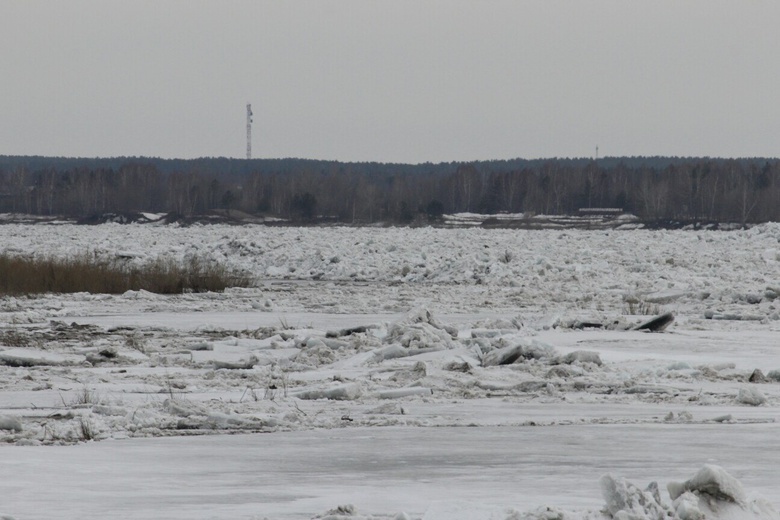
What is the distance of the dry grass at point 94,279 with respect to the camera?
19.5 meters

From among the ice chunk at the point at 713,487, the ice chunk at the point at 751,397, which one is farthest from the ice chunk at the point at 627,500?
the ice chunk at the point at 751,397

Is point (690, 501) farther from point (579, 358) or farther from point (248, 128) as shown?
point (248, 128)

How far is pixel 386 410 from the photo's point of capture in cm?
741

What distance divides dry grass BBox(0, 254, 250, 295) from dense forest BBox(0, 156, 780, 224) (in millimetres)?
67796

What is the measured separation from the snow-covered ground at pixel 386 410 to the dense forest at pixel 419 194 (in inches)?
2961

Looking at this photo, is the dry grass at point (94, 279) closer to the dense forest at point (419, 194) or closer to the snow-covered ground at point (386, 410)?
the snow-covered ground at point (386, 410)

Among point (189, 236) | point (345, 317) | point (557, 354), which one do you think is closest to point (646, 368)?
point (557, 354)

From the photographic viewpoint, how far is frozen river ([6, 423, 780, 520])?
446 cm

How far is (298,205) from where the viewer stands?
96438mm

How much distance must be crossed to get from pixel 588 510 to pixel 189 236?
1697 inches

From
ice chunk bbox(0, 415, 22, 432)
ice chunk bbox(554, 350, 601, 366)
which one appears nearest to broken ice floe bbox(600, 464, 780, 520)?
ice chunk bbox(0, 415, 22, 432)

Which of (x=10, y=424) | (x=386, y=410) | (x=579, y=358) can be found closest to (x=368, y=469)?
(x=386, y=410)

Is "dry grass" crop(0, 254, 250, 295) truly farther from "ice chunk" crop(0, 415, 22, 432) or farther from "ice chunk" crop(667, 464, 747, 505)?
"ice chunk" crop(667, 464, 747, 505)

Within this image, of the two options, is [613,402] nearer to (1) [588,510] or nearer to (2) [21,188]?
(1) [588,510]
